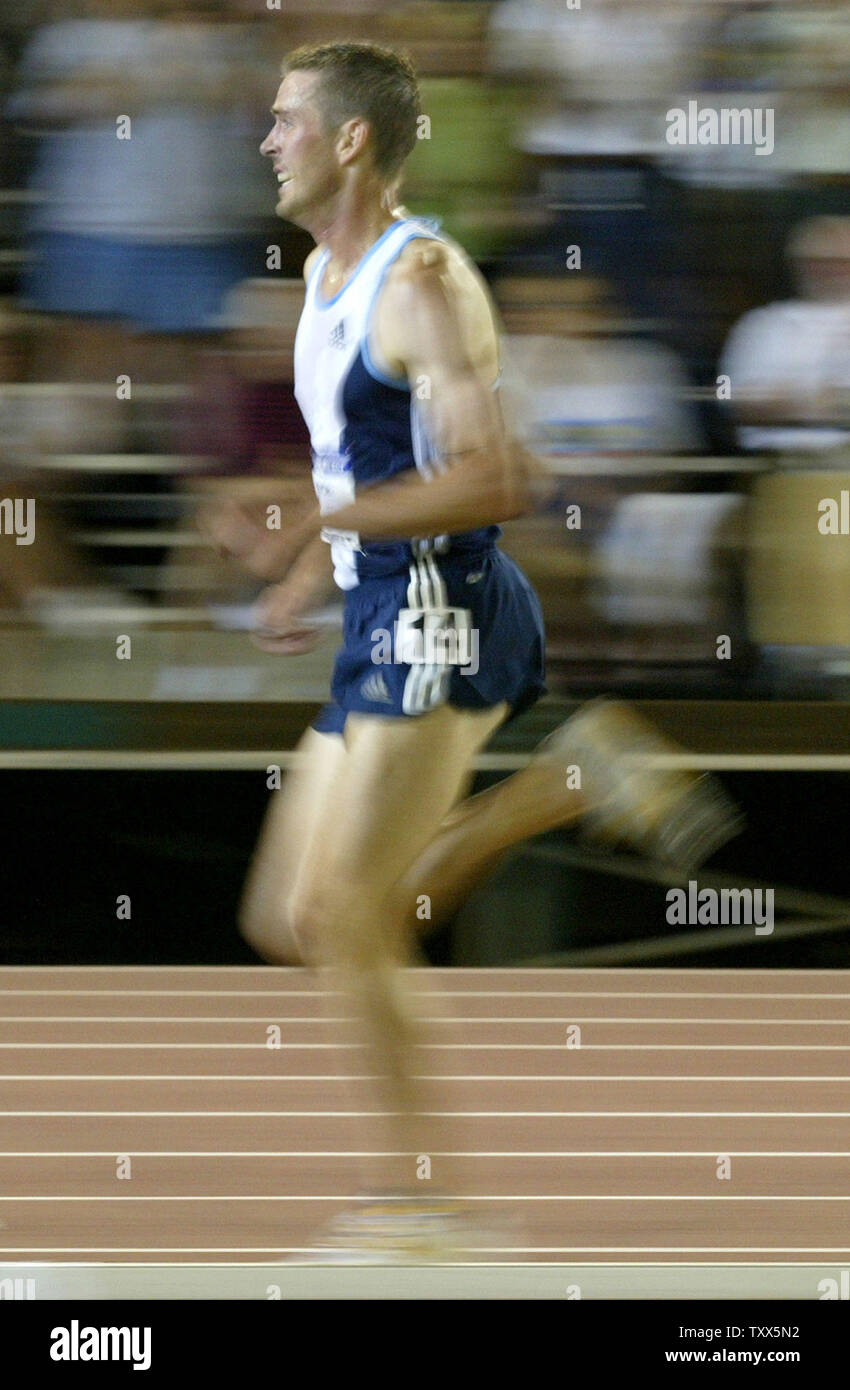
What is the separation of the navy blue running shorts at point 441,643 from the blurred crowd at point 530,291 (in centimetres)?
173

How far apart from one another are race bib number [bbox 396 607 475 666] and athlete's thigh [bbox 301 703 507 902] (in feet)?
0.20

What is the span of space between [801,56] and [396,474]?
91.0 inches

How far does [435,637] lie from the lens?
2637mm

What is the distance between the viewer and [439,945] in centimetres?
449

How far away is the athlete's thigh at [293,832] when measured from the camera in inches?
106

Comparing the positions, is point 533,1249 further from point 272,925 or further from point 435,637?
point 435,637

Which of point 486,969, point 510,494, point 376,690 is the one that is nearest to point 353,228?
point 510,494

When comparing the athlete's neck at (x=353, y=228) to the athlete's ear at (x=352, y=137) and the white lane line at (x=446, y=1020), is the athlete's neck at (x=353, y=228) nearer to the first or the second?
the athlete's ear at (x=352, y=137)

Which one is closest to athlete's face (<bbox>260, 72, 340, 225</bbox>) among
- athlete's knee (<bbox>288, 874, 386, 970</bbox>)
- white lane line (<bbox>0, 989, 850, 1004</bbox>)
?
athlete's knee (<bbox>288, 874, 386, 970</bbox>)

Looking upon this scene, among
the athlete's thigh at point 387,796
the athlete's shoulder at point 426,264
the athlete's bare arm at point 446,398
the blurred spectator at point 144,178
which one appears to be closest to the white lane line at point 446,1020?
the blurred spectator at point 144,178

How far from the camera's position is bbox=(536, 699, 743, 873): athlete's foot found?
3.53 metres

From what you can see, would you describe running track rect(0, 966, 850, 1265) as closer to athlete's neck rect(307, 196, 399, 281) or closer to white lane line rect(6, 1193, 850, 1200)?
white lane line rect(6, 1193, 850, 1200)

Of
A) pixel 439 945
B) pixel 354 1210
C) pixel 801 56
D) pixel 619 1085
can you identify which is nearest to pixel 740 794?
pixel 439 945

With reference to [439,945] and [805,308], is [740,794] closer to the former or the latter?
[439,945]
